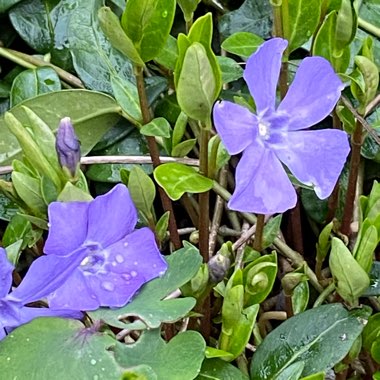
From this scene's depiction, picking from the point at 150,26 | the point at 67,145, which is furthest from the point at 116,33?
the point at 67,145

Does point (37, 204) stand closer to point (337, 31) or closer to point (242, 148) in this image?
point (242, 148)

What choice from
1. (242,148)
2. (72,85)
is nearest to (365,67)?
(242,148)

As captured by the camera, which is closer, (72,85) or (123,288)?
(123,288)

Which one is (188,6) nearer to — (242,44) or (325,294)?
(242,44)

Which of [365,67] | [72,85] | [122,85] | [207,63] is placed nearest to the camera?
[207,63]

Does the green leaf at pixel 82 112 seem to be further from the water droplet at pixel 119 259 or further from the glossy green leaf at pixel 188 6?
the water droplet at pixel 119 259

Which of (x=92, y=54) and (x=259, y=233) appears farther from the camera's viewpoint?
(x=92, y=54)

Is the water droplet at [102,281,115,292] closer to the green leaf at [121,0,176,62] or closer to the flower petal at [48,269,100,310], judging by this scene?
the flower petal at [48,269,100,310]
